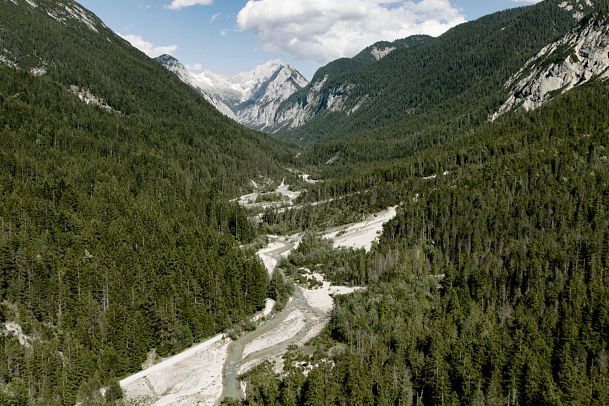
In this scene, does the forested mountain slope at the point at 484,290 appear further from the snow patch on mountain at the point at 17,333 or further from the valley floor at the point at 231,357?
the snow patch on mountain at the point at 17,333

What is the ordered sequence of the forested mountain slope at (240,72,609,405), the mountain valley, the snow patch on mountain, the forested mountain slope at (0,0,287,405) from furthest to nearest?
the snow patch on mountain < the forested mountain slope at (0,0,287,405) < the mountain valley < the forested mountain slope at (240,72,609,405)

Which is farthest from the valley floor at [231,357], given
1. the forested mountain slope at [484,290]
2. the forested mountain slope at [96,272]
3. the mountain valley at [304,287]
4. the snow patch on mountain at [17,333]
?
the snow patch on mountain at [17,333]

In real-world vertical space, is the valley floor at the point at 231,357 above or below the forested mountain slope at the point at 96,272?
below

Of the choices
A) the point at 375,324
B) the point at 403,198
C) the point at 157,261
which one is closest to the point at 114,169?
the point at 157,261

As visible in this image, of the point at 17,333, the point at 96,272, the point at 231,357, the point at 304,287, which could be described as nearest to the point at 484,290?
the point at 304,287

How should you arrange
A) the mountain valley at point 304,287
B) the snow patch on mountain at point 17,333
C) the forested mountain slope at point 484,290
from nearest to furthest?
the forested mountain slope at point 484,290 → the mountain valley at point 304,287 → the snow patch on mountain at point 17,333

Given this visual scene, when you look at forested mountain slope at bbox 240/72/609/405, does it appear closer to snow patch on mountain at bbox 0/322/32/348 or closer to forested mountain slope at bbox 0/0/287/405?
forested mountain slope at bbox 0/0/287/405

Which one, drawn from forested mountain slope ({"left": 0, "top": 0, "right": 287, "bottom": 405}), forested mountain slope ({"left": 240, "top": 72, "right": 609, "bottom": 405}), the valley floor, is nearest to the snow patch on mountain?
forested mountain slope ({"left": 0, "top": 0, "right": 287, "bottom": 405})

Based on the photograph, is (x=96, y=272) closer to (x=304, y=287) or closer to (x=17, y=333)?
(x=17, y=333)

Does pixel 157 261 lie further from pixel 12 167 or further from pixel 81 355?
pixel 12 167

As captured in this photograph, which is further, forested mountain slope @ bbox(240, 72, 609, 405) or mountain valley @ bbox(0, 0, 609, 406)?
mountain valley @ bbox(0, 0, 609, 406)

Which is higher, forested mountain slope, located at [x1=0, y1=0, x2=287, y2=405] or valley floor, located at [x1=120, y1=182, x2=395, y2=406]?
forested mountain slope, located at [x1=0, y1=0, x2=287, y2=405]
